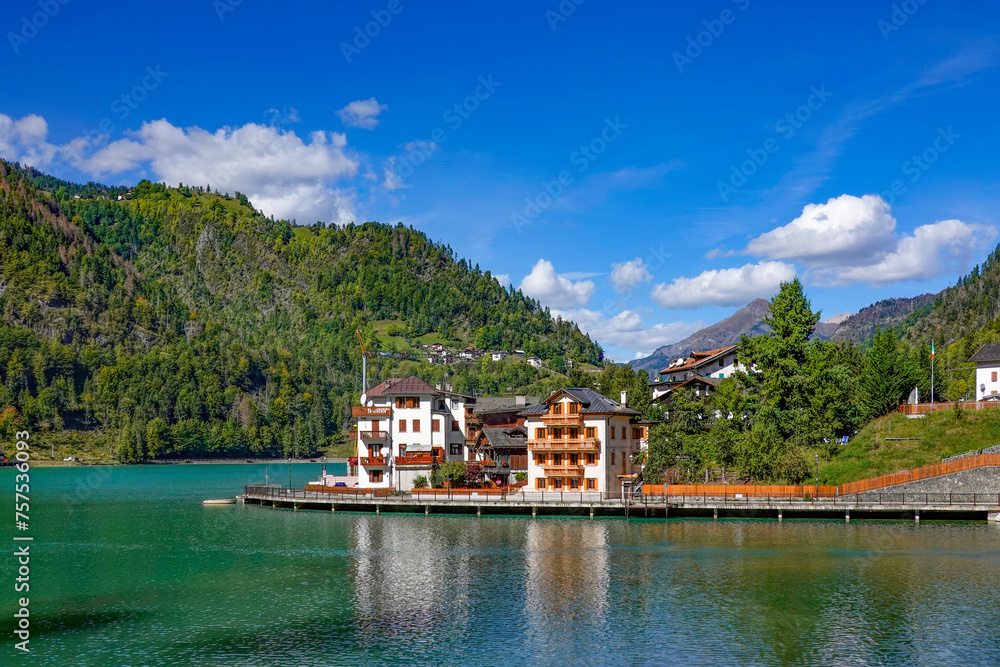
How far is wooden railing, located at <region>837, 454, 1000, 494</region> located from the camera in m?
78.9

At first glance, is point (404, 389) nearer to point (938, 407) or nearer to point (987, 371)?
point (938, 407)

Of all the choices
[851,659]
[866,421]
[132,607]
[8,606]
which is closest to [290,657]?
[132,607]

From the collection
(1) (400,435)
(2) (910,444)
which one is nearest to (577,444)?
(1) (400,435)

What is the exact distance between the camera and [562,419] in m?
92.0

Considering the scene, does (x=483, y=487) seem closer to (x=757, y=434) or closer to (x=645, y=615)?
(x=757, y=434)

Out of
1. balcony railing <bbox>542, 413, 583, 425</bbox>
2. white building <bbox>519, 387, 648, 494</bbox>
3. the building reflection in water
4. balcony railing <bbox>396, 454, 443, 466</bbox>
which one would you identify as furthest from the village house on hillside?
the building reflection in water

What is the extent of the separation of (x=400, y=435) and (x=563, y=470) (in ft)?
72.7

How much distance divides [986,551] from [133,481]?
144 meters

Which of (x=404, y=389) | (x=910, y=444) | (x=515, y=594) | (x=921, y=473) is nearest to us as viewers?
(x=515, y=594)

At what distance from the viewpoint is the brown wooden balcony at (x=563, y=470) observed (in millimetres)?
91000

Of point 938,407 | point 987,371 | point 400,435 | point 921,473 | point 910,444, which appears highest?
point 987,371

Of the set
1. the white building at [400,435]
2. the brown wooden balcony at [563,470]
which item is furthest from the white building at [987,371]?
the white building at [400,435]

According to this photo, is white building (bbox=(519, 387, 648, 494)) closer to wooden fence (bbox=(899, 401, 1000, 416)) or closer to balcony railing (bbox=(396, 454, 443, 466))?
balcony railing (bbox=(396, 454, 443, 466))

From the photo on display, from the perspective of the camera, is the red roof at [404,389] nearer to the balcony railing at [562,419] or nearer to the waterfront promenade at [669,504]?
the waterfront promenade at [669,504]
